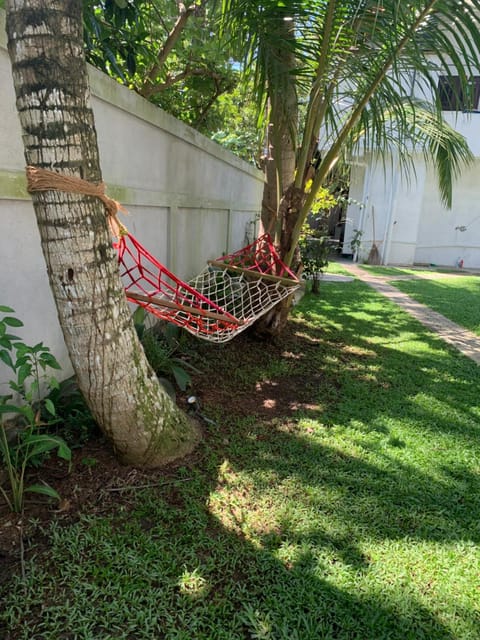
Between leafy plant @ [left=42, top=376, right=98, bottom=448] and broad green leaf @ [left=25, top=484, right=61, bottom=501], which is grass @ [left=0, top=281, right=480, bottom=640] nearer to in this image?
broad green leaf @ [left=25, top=484, right=61, bottom=501]

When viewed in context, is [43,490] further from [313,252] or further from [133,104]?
[313,252]

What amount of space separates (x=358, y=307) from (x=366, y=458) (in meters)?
3.84

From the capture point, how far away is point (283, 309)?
11.8ft

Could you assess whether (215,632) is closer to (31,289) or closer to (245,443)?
(245,443)

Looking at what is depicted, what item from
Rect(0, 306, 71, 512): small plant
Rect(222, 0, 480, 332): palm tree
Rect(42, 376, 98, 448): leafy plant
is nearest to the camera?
Rect(0, 306, 71, 512): small plant

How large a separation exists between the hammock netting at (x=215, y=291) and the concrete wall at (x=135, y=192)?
36 cm

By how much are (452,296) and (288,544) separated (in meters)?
6.44

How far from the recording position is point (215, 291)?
3.27 meters

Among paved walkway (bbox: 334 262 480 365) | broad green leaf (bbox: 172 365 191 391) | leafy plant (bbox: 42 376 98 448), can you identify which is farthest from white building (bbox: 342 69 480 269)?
leafy plant (bbox: 42 376 98 448)

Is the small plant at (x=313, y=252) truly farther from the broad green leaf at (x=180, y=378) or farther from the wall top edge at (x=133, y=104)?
the broad green leaf at (x=180, y=378)

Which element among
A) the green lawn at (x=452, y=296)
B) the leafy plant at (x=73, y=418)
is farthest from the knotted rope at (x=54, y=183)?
the green lawn at (x=452, y=296)

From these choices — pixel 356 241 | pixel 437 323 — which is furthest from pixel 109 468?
pixel 356 241

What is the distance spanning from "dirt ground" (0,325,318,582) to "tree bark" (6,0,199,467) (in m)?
0.13

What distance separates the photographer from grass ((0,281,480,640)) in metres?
1.30
